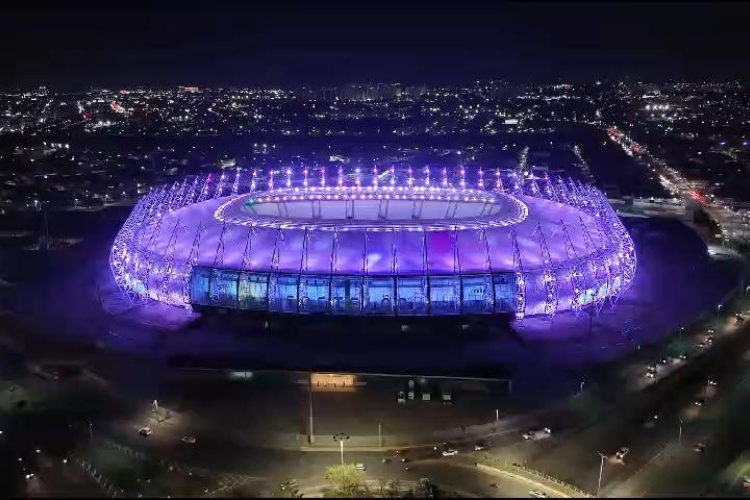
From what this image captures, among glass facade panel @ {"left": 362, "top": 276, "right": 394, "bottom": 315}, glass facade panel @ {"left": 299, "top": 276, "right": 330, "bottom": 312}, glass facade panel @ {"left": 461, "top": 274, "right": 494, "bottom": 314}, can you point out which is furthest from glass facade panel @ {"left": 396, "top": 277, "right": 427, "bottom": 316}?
glass facade panel @ {"left": 299, "top": 276, "right": 330, "bottom": 312}

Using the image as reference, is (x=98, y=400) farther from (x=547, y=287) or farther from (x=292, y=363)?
(x=547, y=287)

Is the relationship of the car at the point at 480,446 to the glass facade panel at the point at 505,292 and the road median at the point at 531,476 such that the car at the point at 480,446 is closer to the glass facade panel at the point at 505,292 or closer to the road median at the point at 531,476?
the road median at the point at 531,476

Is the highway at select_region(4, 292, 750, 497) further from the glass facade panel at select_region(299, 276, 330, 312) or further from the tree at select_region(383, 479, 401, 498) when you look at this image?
the glass facade panel at select_region(299, 276, 330, 312)

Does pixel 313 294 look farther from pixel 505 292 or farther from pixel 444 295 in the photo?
pixel 505 292

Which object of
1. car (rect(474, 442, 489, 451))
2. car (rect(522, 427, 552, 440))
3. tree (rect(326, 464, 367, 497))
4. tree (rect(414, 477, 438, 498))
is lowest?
car (rect(474, 442, 489, 451))

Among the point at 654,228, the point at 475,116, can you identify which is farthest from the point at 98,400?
the point at 475,116

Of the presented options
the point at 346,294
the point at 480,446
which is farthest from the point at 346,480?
the point at 346,294
